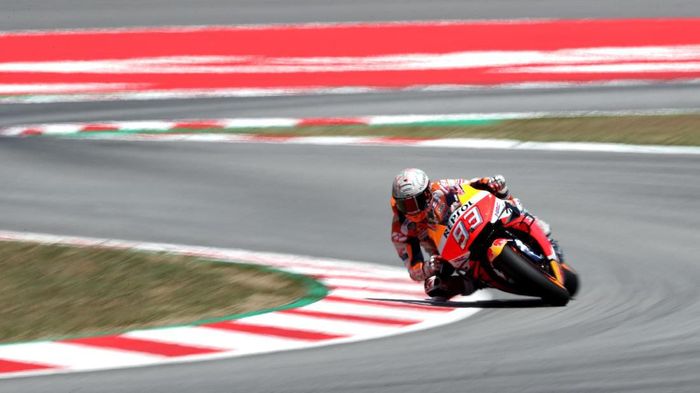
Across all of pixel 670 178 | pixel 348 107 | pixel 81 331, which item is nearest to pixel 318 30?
pixel 348 107

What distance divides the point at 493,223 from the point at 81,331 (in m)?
3.16

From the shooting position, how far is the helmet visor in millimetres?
10250

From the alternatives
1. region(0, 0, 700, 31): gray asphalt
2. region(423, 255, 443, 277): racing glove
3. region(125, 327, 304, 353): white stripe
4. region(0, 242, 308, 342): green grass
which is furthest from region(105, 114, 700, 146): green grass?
region(125, 327, 304, 353): white stripe

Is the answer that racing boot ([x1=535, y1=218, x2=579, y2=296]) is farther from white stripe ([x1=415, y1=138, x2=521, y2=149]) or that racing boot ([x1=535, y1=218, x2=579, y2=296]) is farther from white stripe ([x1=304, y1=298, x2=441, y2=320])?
white stripe ([x1=415, y1=138, x2=521, y2=149])

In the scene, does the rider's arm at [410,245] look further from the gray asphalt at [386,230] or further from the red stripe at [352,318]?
the red stripe at [352,318]

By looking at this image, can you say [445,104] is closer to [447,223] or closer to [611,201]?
[611,201]

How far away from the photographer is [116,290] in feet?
38.7

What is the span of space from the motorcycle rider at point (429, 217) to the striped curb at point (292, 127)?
5.48 metres

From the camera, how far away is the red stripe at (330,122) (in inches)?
696

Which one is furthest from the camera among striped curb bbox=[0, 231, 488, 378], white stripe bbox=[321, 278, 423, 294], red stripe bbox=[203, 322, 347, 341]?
white stripe bbox=[321, 278, 423, 294]

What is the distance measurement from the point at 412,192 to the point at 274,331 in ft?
4.80

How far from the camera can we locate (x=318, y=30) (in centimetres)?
2297

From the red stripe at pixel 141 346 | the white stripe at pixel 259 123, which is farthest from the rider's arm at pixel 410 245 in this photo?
the white stripe at pixel 259 123

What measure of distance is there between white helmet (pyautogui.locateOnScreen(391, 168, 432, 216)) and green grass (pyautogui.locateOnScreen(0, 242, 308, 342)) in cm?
129
